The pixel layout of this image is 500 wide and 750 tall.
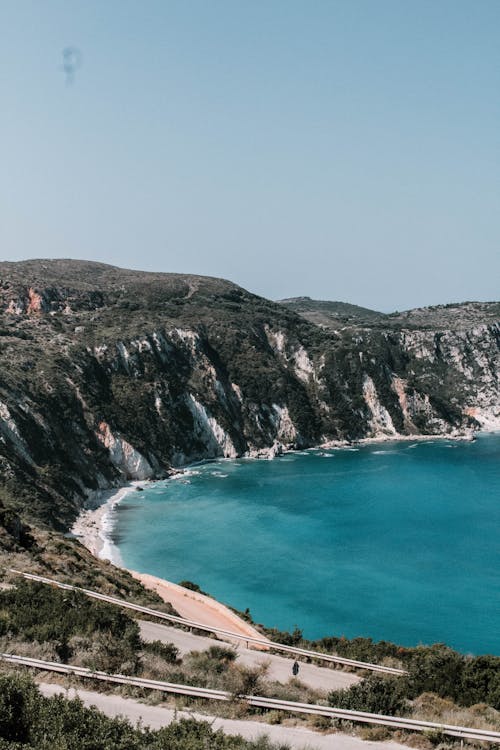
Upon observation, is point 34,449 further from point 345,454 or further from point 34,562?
point 345,454

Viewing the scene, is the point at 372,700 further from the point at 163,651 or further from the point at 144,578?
the point at 144,578

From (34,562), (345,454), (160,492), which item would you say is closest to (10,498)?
(160,492)

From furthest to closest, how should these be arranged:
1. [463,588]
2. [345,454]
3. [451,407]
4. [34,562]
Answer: [451,407], [345,454], [463,588], [34,562]

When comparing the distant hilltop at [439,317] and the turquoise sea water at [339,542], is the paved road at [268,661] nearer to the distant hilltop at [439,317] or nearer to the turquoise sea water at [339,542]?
the turquoise sea water at [339,542]

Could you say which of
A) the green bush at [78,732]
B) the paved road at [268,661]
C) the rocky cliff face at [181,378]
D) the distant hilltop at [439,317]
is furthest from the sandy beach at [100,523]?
the distant hilltop at [439,317]

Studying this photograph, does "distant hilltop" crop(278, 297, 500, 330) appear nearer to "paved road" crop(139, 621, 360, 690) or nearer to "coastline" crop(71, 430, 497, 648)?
"coastline" crop(71, 430, 497, 648)

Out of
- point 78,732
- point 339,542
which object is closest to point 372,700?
point 78,732

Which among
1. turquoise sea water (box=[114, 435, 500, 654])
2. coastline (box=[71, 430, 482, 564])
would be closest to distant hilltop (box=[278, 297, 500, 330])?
coastline (box=[71, 430, 482, 564])
